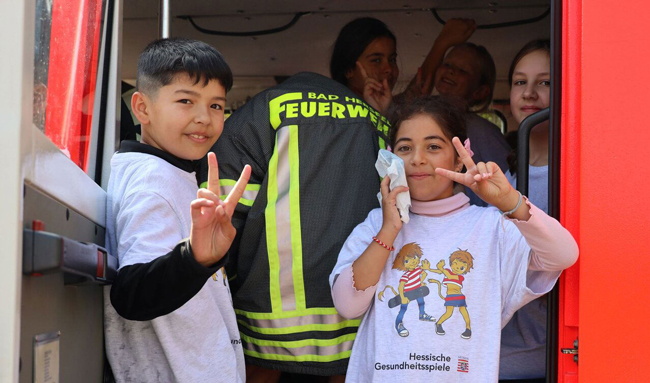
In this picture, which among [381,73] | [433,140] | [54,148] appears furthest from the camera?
[381,73]

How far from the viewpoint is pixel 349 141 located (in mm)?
2412

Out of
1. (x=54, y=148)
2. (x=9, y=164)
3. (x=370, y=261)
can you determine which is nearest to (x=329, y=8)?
(x=370, y=261)

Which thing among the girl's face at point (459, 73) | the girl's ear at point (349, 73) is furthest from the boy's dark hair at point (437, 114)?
the girl's face at point (459, 73)

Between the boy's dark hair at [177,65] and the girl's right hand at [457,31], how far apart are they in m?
1.82

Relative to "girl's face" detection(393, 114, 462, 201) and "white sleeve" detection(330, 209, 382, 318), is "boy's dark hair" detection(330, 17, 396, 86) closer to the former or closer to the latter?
"girl's face" detection(393, 114, 462, 201)

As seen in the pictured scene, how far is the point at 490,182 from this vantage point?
6.16ft

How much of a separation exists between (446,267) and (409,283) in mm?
116

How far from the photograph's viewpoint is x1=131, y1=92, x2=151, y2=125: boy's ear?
6.66ft

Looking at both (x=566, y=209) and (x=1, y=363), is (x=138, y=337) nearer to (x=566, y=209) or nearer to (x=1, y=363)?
(x=1, y=363)

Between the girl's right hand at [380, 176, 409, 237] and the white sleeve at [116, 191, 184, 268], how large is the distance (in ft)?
2.05

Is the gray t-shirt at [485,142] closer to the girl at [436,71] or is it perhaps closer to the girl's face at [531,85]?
the girl at [436,71]

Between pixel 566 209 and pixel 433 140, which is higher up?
pixel 433 140

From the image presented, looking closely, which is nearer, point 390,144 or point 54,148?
point 54,148

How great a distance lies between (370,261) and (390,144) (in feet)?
1.78
